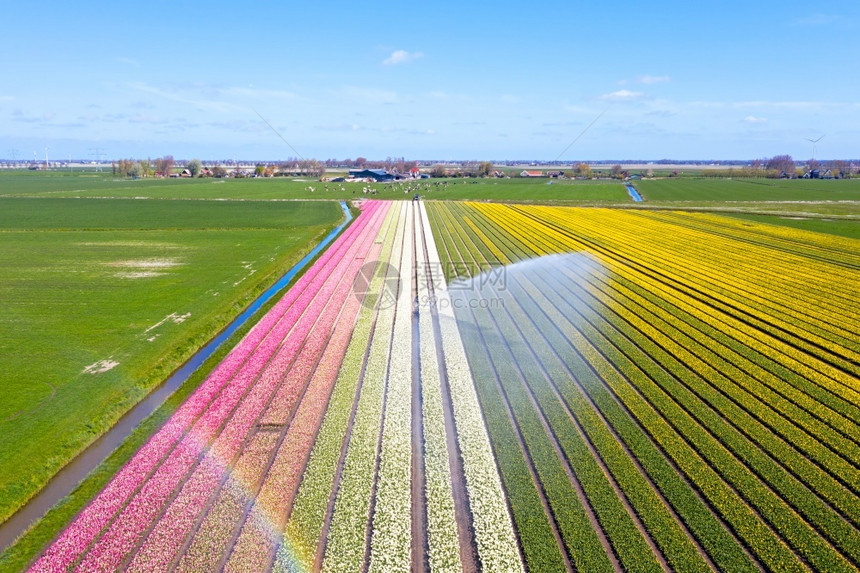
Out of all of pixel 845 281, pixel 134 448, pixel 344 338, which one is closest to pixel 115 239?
pixel 344 338

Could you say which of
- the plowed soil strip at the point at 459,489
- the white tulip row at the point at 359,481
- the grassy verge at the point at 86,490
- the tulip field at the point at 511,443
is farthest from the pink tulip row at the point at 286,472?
the grassy verge at the point at 86,490

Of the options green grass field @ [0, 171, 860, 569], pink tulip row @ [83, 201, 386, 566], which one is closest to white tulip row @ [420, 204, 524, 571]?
pink tulip row @ [83, 201, 386, 566]

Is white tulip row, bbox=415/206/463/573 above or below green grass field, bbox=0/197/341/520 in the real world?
below

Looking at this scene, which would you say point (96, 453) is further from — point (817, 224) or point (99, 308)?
point (817, 224)

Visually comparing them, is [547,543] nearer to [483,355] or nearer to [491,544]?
[491,544]

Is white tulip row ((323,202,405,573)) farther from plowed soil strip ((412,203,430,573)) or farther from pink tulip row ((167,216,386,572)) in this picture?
pink tulip row ((167,216,386,572))

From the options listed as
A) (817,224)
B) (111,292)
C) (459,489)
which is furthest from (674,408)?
(817,224)
